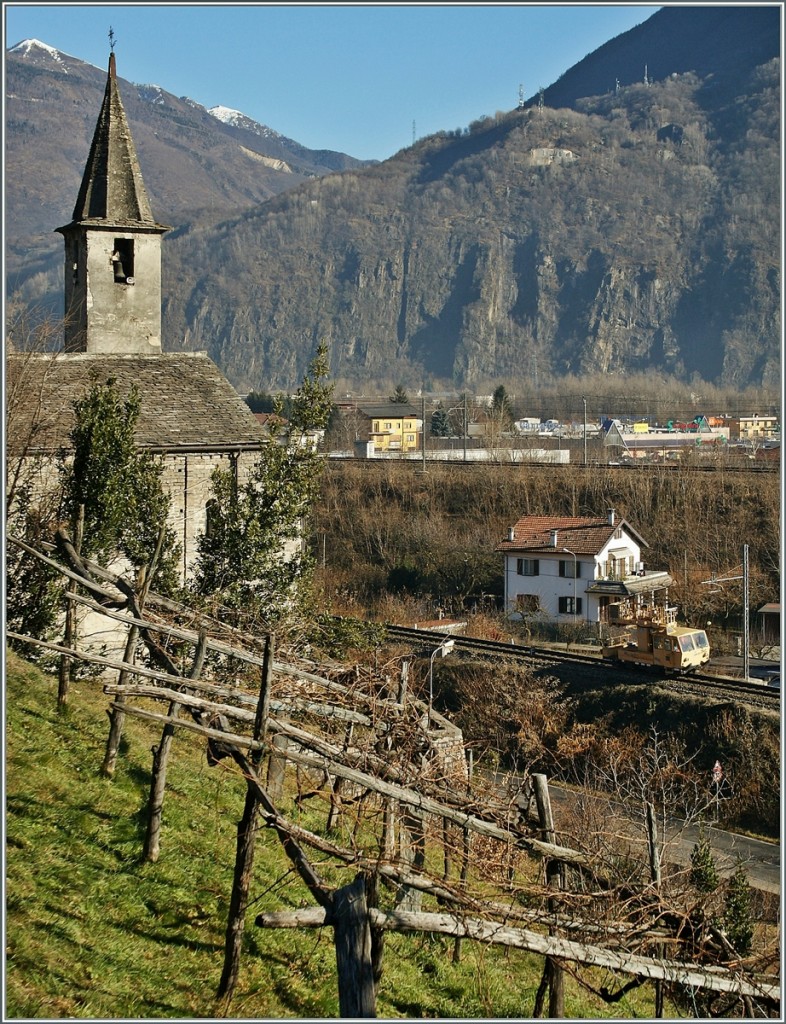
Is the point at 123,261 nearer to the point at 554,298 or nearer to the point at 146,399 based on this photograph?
the point at 146,399

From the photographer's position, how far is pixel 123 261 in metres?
24.8

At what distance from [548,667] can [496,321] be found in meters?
156

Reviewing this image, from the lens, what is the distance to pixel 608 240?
189250mm

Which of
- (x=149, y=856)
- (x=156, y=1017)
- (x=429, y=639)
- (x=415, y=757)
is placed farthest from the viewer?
(x=429, y=639)

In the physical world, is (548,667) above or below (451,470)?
below

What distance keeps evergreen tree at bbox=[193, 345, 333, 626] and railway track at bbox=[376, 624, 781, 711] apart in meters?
8.82

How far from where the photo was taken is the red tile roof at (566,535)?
138 ft

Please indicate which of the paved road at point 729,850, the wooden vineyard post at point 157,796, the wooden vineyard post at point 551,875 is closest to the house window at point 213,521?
the paved road at point 729,850

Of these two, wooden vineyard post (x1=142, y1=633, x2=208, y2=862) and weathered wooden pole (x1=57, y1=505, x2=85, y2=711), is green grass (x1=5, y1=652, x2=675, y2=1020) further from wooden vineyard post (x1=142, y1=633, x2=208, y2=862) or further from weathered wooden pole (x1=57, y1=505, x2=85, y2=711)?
weathered wooden pole (x1=57, y1=505, x2=85, y2=711)

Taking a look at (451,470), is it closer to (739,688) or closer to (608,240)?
(739,688)

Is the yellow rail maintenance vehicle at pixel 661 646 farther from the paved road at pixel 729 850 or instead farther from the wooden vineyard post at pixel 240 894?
the wooden vineyard post at pixel 240 894

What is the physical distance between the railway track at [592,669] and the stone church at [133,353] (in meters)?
7.16

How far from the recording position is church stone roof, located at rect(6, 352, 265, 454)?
64.3ft

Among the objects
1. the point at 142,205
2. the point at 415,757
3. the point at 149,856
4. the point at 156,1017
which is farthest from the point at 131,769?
the point at 142,205
